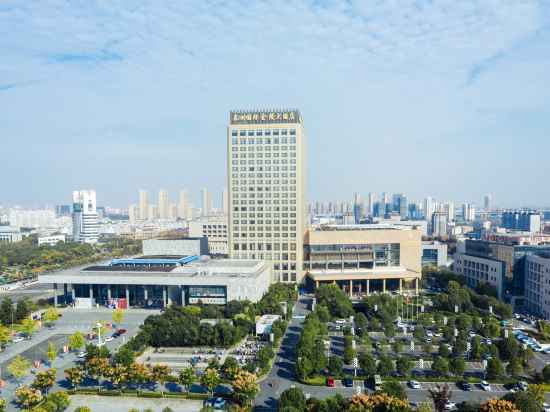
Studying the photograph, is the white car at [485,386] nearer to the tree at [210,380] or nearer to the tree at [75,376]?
the tree at [210,380]

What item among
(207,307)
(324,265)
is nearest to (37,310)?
(207,307)

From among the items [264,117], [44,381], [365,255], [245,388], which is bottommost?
[44,381]

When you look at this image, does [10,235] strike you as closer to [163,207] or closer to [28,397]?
[163,207]

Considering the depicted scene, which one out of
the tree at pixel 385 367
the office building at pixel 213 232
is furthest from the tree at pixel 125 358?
the office building at pixel 213 232

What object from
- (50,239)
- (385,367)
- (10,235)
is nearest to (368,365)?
(385,367)

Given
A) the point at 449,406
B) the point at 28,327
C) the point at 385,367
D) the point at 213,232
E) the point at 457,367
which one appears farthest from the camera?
the point at 213,232

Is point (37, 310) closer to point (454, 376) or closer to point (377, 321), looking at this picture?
point (377, 321)
